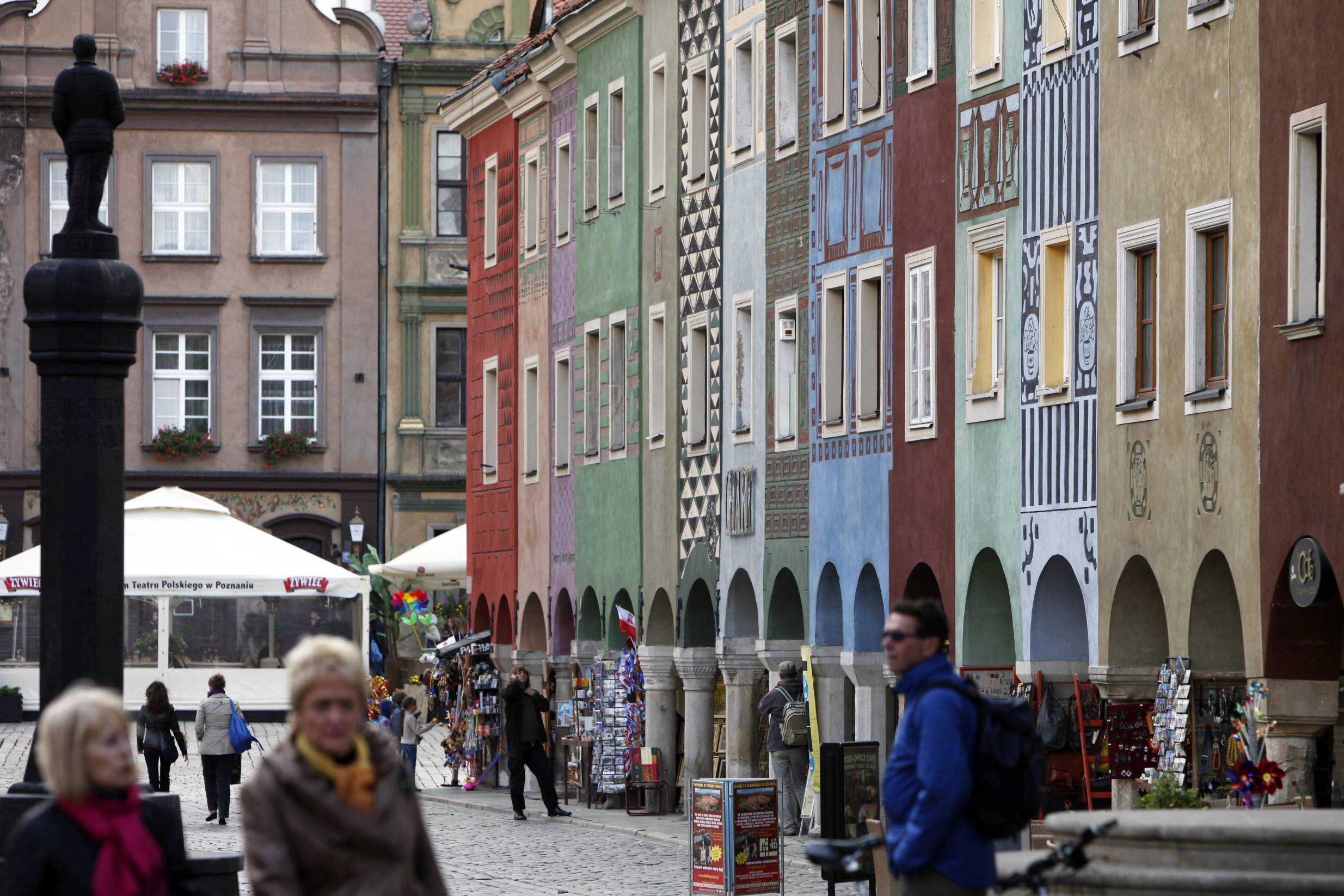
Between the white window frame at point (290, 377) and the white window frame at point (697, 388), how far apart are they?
22.1 m

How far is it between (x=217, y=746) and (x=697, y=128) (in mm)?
9459

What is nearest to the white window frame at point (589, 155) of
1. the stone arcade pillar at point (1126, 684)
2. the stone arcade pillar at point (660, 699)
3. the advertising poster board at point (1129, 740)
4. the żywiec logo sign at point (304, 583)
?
the żywiec logo sign at point (304, 583)

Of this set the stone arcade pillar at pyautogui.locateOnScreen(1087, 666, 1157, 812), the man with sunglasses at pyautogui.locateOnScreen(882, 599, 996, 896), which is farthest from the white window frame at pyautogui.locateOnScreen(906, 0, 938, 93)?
the man with sunglasses at pyautogui.locateOnScreen(882, 599, 996, 896)

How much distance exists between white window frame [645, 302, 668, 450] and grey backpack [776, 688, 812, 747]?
253 inches

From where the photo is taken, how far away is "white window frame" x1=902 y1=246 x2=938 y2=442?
26141 millimetres

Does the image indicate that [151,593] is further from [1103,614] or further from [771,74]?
[1103,614]

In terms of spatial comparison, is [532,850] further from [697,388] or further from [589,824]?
[697,388]

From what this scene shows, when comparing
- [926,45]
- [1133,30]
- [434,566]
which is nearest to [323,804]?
[1133,30]

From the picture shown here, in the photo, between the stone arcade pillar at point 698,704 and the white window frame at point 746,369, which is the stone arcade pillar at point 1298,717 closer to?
the white window frame at point 746,369

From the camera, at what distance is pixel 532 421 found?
40344mm

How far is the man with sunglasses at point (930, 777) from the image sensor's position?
8.34 m

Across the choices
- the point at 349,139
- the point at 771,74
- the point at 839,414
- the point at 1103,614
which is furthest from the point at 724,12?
the point at 349,139

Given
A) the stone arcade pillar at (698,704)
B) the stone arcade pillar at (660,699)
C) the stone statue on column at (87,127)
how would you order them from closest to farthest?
the stone statue on column at (87,127), the stone arcade pillar at (698,704), the stone arcade pillar at (660,699)

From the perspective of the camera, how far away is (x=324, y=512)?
177 feet
